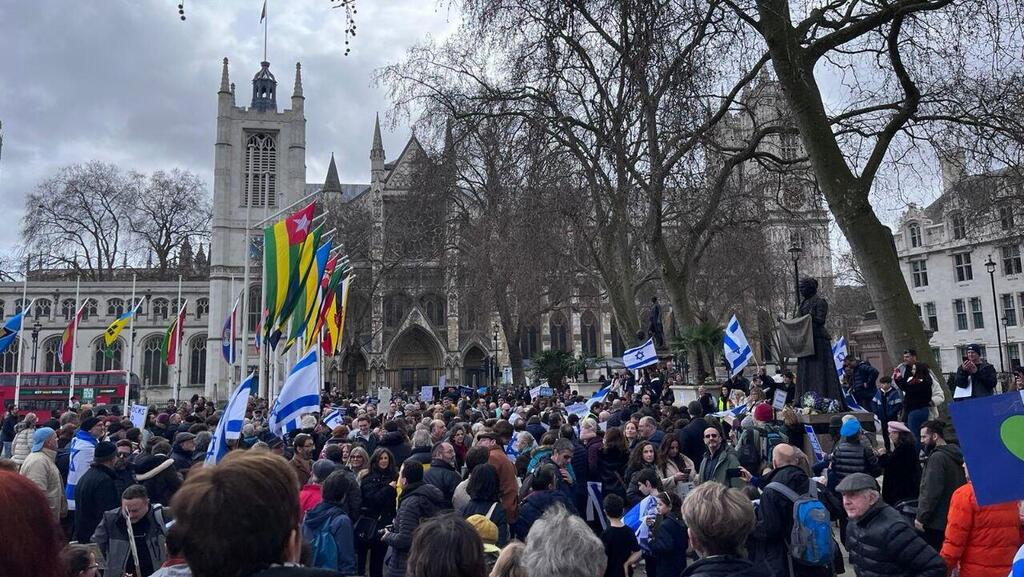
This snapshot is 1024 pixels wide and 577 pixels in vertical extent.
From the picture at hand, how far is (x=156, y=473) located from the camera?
6.28 m

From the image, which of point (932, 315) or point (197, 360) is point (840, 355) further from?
point (197, 360)

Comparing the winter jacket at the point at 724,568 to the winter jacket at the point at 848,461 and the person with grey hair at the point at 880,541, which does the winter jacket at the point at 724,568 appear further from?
the winter jacket at the point at 848,461


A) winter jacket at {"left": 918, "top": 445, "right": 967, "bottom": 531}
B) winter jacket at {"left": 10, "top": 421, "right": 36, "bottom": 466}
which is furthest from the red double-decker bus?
winter jacket at {"left": 918, "top": 445, "right": 967, "bottom": 531}

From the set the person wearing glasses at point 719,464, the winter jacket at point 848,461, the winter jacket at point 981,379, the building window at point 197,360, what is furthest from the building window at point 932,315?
the building window at point 197,360

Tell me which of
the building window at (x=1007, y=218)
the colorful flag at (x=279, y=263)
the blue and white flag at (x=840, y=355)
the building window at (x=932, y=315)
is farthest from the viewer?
the building window at (x=932, y=315)

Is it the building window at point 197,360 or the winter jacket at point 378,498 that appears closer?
the winter jacket at point 378,498

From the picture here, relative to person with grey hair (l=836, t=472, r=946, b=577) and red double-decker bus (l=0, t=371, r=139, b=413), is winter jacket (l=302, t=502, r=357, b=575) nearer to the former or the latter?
person with grey hair (l=836, t=472, r=946, b=577)

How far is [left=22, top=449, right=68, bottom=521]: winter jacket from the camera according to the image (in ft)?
22.0

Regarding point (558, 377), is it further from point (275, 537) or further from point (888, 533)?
point (275, 537)

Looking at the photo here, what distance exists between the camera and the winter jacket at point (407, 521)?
15.9 feet

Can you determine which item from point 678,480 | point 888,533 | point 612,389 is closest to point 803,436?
point 678,480

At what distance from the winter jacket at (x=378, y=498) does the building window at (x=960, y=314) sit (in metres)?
45.3

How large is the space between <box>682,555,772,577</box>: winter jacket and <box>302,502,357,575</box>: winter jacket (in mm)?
2568

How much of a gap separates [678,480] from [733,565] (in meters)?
3.03
